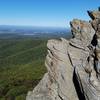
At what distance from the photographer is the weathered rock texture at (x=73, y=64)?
33.9 meters

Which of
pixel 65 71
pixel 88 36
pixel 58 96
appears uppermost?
pixel 88 36

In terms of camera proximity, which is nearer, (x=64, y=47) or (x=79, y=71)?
(x=79, y=71)

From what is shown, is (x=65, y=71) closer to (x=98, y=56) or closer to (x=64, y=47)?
(x=64, y=47)

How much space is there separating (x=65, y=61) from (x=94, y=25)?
688 centimetres

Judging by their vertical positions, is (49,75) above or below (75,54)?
below

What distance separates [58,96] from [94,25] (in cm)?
1176

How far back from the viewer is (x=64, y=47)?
39.9m

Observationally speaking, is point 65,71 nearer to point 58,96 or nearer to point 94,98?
point 58,96

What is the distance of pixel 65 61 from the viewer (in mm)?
38750

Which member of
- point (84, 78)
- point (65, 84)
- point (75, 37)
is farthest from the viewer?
point (75, 37)

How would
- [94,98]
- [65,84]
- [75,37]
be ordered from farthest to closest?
1. [75,37]
2. [65,84]
3. [94,98]

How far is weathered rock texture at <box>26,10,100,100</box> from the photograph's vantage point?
3391 cm

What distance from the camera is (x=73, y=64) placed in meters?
37.8

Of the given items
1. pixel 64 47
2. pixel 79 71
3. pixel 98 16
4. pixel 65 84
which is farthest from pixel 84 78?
pixel 98 16
